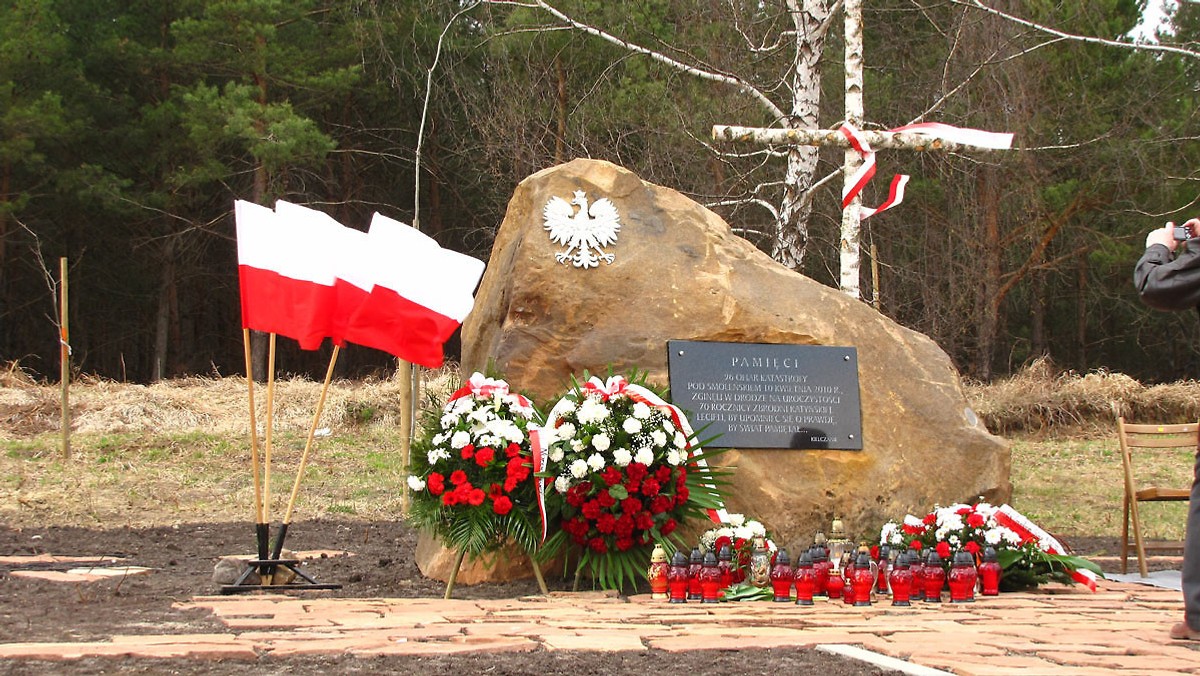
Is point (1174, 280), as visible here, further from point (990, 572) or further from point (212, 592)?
point (212, 592)

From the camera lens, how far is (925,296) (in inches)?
698

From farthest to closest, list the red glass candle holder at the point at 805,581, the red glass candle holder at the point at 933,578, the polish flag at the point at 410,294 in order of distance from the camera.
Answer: the polish flag at the point at 410,294
the red glass candle holder at the point at 933,578
the red glass candle holder at the point at 805,581

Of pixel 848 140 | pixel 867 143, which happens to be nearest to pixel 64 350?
pixel 848 140

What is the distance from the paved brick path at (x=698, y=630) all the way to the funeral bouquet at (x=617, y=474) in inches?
11.8

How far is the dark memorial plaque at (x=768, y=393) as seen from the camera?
6.95 meters

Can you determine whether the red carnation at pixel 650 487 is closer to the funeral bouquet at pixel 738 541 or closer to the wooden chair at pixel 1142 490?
the funeral bouquet at pixel 738 541

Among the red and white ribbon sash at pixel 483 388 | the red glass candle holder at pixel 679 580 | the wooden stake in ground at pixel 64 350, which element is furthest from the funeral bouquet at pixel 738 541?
the wooden stake in ground at pixel 64 350

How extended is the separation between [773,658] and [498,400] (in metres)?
2.72

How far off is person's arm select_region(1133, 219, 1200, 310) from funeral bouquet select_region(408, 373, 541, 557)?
304 cm

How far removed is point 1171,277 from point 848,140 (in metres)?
5.43

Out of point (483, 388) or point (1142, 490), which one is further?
point (1142, 490)

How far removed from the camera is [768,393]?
708 cm

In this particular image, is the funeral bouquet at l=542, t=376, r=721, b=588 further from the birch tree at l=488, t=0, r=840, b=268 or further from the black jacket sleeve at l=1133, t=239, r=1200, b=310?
the birch tree at l=488, t=0, r=840, b=268

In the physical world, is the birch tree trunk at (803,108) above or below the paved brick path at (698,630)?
above
